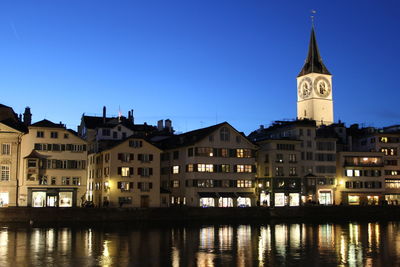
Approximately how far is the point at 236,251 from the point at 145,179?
47.2 metres

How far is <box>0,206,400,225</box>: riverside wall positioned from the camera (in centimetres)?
8031

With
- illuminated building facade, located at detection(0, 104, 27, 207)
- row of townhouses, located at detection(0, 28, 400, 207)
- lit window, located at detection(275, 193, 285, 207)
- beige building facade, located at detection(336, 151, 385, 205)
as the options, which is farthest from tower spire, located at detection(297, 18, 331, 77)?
illuminated building facade, located at detection(0, 104, 27, 207)

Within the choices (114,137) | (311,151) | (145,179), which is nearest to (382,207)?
(311,151)

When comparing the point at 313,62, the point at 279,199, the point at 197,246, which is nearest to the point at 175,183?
the point at 279,199

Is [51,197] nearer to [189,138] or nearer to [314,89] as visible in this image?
[189,138]

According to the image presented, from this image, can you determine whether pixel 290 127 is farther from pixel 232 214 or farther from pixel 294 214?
pixel 232 214

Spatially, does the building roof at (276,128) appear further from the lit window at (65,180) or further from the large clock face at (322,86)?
the large clock face at (322,86)

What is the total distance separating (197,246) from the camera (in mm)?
54844

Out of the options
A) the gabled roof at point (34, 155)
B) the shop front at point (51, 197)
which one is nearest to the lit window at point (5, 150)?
the gabled roof at point (34, 155)

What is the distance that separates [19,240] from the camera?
191 ft

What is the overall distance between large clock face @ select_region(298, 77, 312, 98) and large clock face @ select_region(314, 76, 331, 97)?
2016 millimetres

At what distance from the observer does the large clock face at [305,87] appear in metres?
178

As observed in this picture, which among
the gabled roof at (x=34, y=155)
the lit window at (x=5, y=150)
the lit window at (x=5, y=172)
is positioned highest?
the lit window at (x=5, y=150)

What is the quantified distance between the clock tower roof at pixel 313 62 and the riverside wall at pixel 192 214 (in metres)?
80.0
